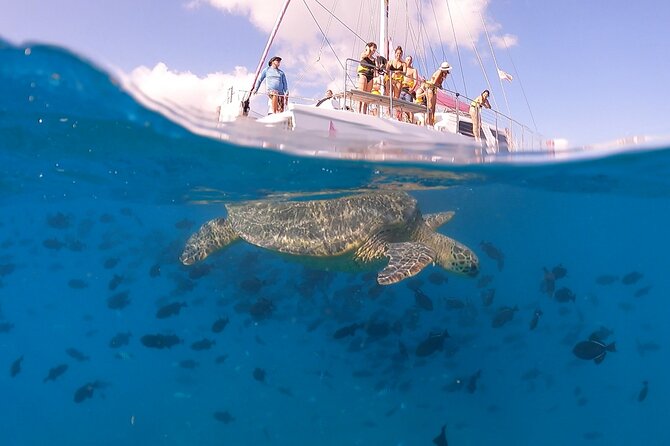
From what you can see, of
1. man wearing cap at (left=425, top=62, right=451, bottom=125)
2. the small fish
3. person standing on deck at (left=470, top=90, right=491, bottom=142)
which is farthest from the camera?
person standing on deck at (left=470, top=90, right=491, bottom=142)

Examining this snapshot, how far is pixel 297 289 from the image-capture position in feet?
42.4

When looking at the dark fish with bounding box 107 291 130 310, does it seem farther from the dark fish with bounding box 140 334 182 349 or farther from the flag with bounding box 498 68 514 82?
the flag with bounding box 498 68 514 82

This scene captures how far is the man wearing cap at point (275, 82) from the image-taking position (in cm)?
1331

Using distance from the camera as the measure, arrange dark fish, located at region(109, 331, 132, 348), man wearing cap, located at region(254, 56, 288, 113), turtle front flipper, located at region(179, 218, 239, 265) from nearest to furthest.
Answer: turtle front flipper, located at region(179, 218, 239, 265) < dark fish, located at region(109, 331, 132, 348) < man wearing cap, located at region(254, 56, 288, 113)

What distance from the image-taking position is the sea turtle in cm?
909

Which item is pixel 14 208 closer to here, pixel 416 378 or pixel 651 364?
pixel 416 378

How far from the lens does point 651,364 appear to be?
48.2 meters

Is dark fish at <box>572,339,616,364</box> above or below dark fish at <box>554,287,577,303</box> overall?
below

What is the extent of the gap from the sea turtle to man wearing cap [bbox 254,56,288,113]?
375cm

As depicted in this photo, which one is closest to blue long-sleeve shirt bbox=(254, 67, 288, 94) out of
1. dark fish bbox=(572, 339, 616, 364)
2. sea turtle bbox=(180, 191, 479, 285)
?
sea turtle bbox=(180, 191, 479, 285)

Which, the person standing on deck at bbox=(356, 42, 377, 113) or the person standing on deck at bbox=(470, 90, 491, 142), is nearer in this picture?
the person standing on deck at bbox=(356, 42, 377, 113)

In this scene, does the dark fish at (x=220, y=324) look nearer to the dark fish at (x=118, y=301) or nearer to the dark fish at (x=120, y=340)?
the dark fish at (x=118, y=301)

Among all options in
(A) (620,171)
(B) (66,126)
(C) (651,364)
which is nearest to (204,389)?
(B) (66,126)

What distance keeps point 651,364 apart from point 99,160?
55.6 m
